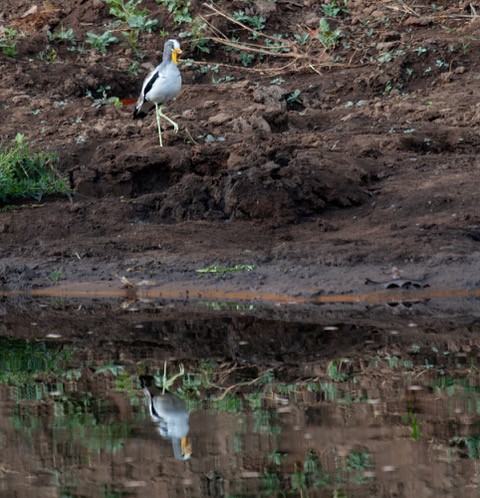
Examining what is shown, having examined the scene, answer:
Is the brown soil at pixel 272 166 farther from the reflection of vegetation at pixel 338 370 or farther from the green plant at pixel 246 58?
the reflection of vegetation at pixel 338 370

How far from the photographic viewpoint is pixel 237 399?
21.0 feet

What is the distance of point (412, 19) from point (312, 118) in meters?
2.33

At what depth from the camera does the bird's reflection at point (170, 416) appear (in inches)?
219

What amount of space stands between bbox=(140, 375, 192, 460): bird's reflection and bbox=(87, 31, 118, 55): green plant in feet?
25.5

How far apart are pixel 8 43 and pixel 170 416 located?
8629mm

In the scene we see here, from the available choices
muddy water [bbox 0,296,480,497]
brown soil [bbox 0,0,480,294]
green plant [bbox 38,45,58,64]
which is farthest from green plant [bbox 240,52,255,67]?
muddy water [bbox 0,296,480,497]

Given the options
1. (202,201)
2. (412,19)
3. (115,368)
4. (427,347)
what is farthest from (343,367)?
(412,19)

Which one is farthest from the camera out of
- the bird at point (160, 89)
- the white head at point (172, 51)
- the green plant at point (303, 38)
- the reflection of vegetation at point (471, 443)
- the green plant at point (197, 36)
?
the green plant at point (197, 36)

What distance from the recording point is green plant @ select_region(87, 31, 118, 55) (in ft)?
46.3

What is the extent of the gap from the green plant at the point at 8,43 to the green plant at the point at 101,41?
865 millimetres

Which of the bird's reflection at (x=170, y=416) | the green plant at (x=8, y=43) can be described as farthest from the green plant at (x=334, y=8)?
the bird's reflection at (x=170, y=416)

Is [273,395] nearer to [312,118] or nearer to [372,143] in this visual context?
[372,143]

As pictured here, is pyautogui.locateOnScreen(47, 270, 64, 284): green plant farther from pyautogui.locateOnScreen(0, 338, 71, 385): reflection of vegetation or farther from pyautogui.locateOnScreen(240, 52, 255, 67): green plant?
pyautogui.locateOnScreen(240, 52, 255, 67): green plant

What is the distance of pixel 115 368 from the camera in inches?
285
